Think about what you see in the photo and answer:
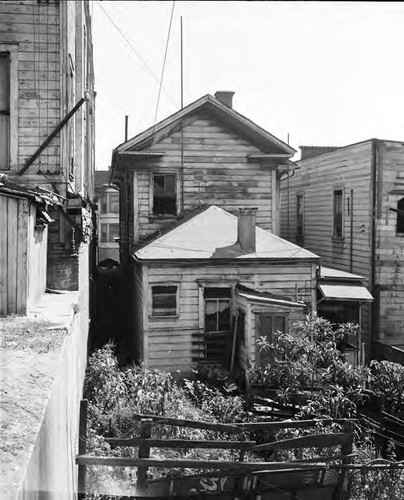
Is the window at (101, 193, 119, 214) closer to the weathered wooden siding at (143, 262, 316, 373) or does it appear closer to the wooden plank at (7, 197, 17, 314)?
the weathered wooden siding at (143, 262, 316, 373)

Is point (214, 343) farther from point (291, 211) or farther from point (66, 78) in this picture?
point (291, 211)

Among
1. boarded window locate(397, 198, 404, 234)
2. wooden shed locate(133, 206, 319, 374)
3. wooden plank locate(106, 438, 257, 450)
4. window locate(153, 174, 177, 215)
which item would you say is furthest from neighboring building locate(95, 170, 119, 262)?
wooden plank locate(106, 438, 257, 450)

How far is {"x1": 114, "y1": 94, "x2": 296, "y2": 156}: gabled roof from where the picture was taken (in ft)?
56.2

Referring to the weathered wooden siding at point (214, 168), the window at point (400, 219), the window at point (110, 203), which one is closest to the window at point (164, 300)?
the weathered wooden siding at point (214, 168)

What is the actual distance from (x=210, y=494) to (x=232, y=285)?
7.37 metres

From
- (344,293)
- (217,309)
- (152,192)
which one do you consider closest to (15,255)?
(217,309)

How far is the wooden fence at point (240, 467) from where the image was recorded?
6715 millimetres

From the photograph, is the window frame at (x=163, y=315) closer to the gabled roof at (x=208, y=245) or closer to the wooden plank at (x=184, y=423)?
the gabled roof at (x=208, y=245)

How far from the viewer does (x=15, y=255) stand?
7.34 meters

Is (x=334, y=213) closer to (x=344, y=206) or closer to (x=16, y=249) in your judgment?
(x=344, y=206)

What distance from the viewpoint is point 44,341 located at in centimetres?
557

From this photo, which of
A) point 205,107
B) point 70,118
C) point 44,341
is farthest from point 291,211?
point 44,341

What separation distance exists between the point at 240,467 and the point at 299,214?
18.2m

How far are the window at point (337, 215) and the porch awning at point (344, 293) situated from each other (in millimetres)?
5047
